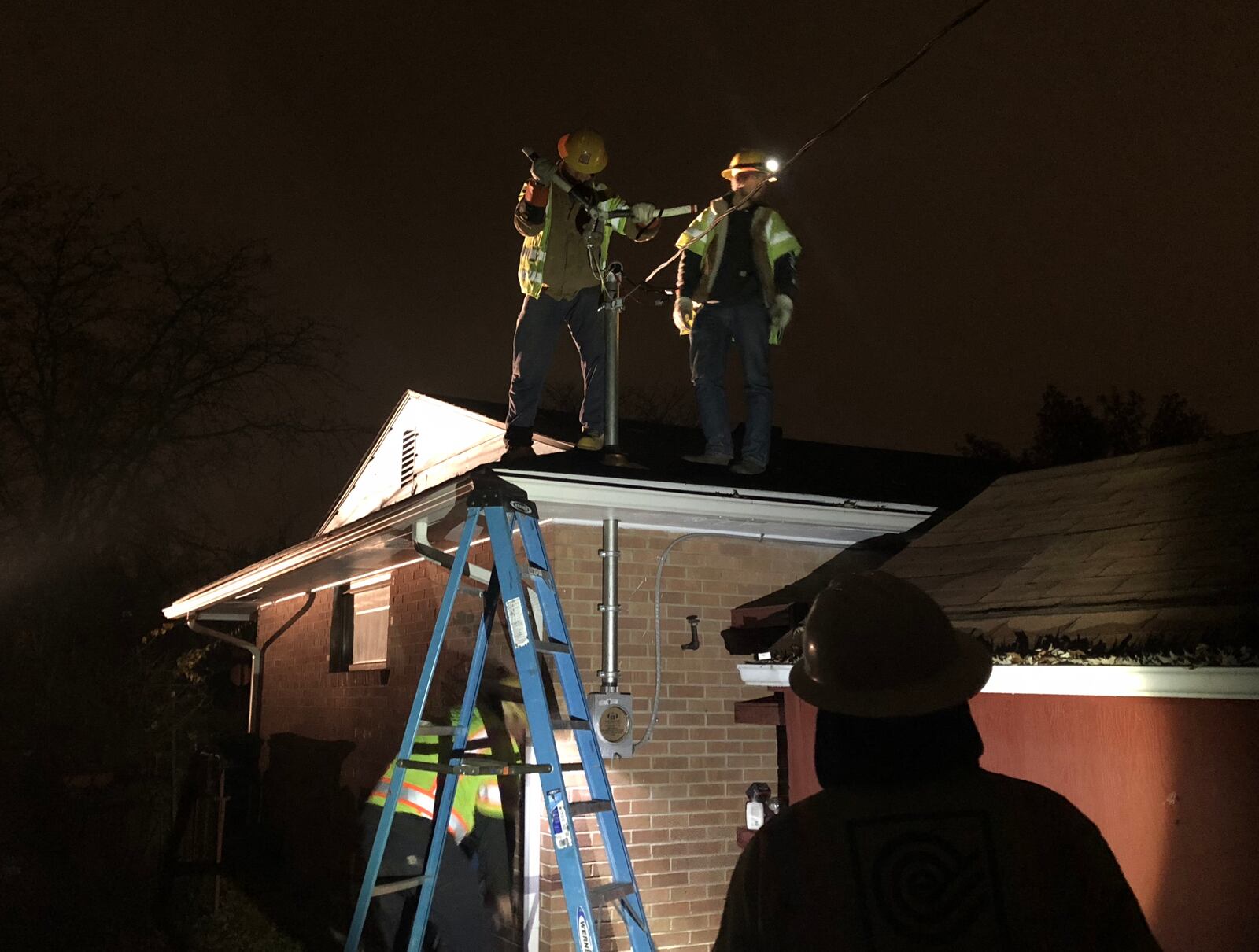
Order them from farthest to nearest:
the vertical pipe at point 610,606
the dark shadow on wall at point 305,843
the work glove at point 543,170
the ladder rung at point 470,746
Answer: the dark shadow on wall at point 305,843, the ladder rung at point 470,746, the work glove at point 543,170, the vertical pipe at point 610,606

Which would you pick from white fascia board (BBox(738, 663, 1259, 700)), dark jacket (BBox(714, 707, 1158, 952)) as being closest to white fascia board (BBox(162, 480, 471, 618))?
white fascia board (BBox(738, 663, 1259, 700))

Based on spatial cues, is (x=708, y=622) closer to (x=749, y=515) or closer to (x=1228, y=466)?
(x=749, y=515)

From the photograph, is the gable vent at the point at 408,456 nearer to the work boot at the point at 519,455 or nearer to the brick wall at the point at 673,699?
the brick wall at the point at 673,699

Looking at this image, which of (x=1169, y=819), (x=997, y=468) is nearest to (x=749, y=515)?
(x=1169, y=819)

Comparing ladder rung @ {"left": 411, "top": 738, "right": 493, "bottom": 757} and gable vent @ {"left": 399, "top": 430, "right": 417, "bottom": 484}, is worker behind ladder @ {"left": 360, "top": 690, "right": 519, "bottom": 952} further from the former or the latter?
gable vent @ {"left": 399, "top": 430, "right": 417, "bottom": 484}

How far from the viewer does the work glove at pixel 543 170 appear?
6.56 metres

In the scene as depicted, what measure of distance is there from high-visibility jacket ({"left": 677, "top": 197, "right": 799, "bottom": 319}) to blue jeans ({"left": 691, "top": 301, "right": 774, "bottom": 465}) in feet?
0.46

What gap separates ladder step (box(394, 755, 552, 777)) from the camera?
176 inches

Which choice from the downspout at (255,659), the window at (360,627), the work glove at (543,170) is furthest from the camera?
the downspout at (255,659)

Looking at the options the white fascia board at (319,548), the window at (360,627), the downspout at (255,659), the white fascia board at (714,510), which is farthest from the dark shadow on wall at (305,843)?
the white fascia board at (714,510)

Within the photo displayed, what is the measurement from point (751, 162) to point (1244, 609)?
4.51 meters

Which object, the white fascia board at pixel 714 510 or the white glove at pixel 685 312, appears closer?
the white fascia board at pixel 714 510

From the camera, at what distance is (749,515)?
6.46 metres

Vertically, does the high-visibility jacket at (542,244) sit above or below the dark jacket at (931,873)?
above
